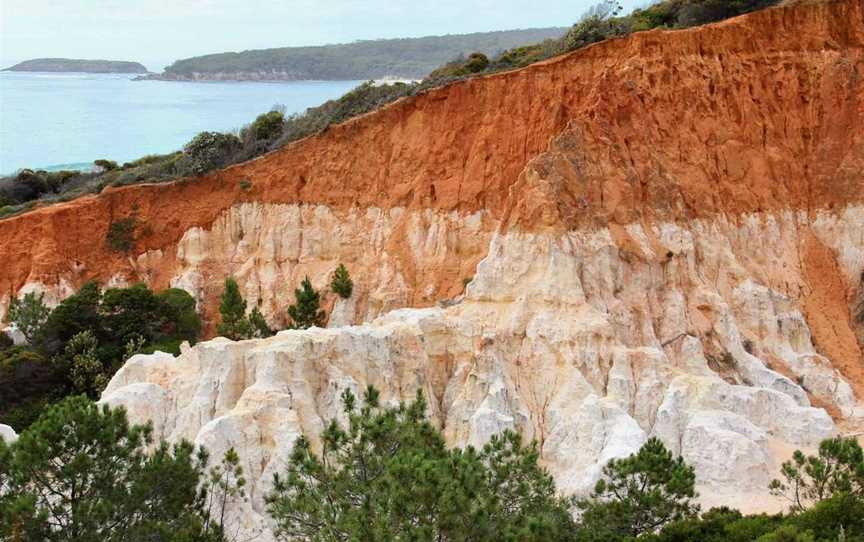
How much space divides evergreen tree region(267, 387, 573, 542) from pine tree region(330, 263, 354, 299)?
55.6 feet

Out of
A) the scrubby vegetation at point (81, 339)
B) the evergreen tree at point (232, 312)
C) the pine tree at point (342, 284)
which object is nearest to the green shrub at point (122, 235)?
the scrubby vegetation at point (81, 339)

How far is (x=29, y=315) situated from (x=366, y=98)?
1617cm

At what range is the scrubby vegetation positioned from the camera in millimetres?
31219

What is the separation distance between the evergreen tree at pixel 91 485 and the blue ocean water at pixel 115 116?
49058 mm

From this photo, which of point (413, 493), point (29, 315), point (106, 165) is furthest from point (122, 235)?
point (413, 493)

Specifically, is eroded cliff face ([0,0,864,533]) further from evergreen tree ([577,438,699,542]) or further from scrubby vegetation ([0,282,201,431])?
scrubby vegetation ([0,282,201,431])

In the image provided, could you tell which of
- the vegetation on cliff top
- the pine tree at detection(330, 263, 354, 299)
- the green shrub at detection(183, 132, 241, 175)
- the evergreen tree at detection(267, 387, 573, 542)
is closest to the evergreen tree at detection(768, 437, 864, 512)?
the evergreen tree at detection(267, 387, 573, 542)

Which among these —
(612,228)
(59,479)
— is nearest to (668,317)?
(612,228)

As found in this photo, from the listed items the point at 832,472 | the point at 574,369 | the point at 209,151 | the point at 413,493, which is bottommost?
the point at 832,472

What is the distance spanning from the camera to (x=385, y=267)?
35.0m

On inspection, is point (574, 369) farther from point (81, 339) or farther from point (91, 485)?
point (81, 339)

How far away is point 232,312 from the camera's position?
34.3 meters

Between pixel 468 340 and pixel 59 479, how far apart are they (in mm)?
11988

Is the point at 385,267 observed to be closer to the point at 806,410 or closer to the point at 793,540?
the point at 806,410
